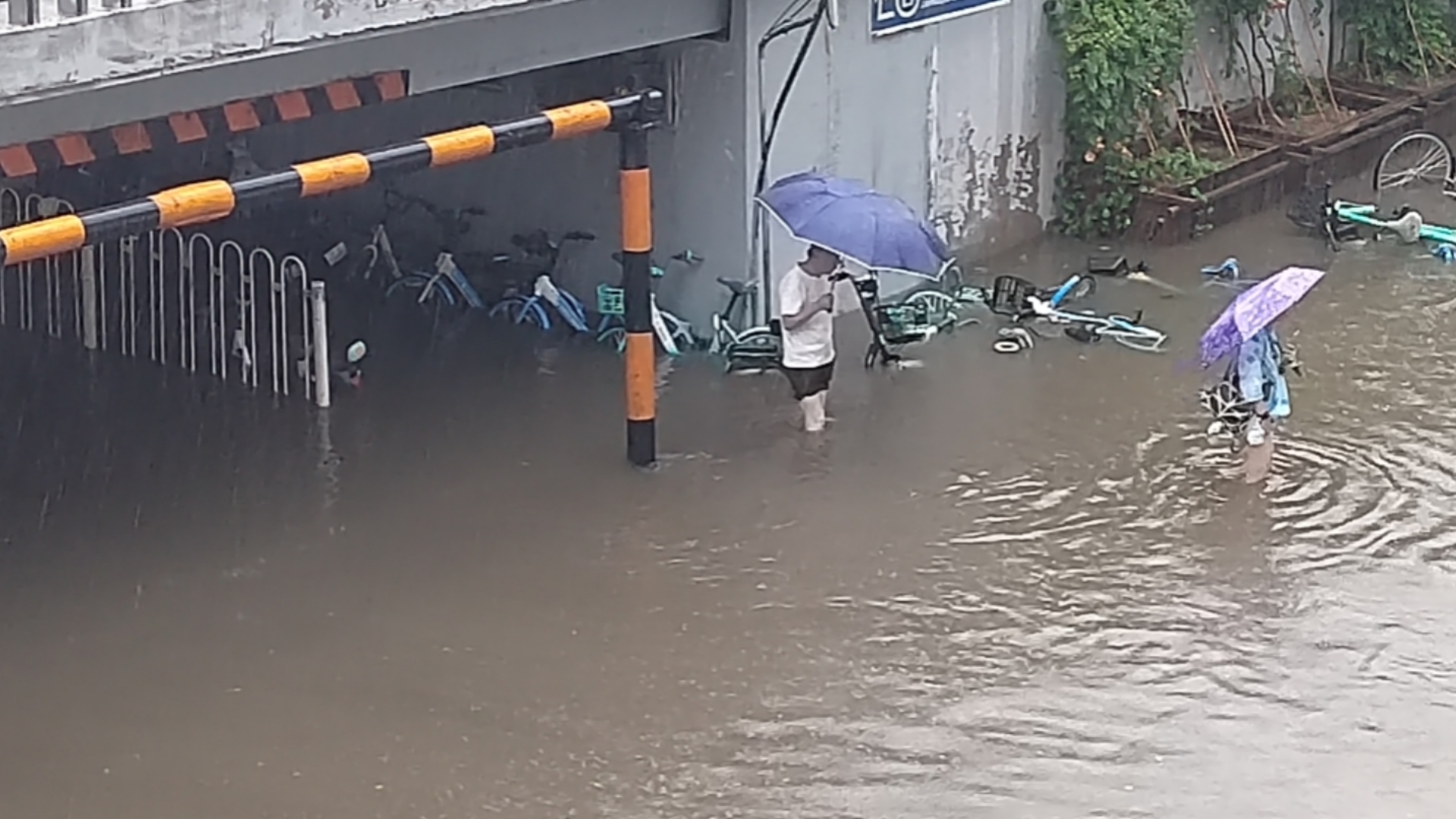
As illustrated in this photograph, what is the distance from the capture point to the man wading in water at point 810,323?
12.4 metres

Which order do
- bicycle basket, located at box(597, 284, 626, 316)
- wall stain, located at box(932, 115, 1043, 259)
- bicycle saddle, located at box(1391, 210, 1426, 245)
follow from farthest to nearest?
bicycle saddle, located at box(1391, 210, 1426, 245), wall stain, located at box(932, 115, 1043, 259), bicycle basket, located at box(597, 284, 626, 316)

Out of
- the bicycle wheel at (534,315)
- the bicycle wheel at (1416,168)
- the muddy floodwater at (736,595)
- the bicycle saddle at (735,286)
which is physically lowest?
the muddy floodwater at (736,595)

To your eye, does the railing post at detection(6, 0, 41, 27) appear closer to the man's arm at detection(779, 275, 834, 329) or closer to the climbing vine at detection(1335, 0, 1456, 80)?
the man's arm at detection(779, 275, 834, 329)

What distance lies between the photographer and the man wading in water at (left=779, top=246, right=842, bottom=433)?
12.4 m

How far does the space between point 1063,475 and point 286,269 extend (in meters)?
4.64

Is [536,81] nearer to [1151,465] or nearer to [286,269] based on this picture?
[286,269]

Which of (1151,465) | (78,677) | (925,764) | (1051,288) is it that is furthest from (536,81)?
(925,764)

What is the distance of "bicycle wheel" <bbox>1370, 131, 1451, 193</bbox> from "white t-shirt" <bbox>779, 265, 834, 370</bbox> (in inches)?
292

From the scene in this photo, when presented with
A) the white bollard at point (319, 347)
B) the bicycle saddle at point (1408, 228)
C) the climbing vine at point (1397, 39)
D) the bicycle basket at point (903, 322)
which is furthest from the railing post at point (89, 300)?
the climbing vine at point (1397, 39)

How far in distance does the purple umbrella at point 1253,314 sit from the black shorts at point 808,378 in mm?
2242

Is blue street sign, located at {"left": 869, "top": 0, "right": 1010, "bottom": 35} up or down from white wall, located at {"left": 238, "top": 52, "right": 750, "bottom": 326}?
up

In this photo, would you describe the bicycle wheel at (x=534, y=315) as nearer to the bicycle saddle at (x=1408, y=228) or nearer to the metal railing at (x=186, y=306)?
the metal railing at (x=186, y=306)

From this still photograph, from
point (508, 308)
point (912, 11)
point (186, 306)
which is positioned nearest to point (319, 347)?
point (186, 306)

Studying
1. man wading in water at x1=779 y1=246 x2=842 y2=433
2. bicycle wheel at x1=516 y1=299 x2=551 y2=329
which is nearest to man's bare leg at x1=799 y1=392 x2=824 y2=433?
man wading in water at x1=779 y1=246 x2=842 y2=433
